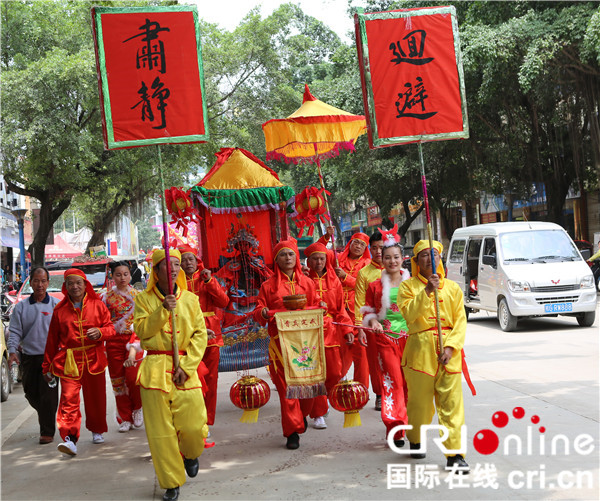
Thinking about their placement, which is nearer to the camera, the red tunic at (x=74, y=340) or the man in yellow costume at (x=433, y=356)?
the man in yellow costume at (x=433, y=356)

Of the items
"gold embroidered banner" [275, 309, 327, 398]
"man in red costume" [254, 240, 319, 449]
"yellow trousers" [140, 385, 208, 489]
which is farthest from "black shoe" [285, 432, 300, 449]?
"yellow trousers" [140, 385, 208, 489]

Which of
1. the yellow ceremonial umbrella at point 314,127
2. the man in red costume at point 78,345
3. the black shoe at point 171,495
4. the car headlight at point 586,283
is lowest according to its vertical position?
the black shoe at point 171,495

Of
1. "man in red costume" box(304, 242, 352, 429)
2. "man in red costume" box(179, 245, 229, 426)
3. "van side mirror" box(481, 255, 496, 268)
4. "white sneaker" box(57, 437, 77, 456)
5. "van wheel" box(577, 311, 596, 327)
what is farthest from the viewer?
"van side mirror" box(481, 255, 496, 268)

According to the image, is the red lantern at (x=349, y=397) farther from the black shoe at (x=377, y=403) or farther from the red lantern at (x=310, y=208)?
the red lantern at (x=310, y=208)

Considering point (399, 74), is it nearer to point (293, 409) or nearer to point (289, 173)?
point (293, 409)

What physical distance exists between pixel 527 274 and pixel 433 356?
7903mm

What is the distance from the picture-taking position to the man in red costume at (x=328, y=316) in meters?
6.36

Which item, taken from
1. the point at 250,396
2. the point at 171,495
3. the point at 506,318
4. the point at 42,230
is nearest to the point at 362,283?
the point at 250,396

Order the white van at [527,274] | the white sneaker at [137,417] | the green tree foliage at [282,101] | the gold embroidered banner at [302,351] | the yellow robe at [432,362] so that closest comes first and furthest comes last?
the yellow robe at [432,362] < the gold embroidered banner at [302,351] < the white sneaker at [137,417] < the white van at [527,274] < the green tree foliage at [282,101]

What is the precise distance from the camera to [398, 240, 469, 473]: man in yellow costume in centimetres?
500

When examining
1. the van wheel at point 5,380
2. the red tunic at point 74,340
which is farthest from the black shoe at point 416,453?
the van wheel at point 5,380

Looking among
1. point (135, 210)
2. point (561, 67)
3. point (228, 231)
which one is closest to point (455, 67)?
point (228, 231)

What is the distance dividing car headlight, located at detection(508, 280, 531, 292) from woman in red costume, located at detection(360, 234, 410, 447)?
6.51 metres

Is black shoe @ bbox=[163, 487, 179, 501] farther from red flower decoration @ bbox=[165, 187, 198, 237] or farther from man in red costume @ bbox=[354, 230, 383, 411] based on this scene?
red flower decoration @ bbox=[165, 187, 198, 237]
